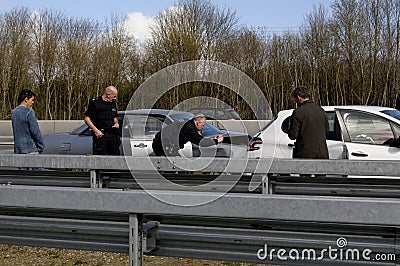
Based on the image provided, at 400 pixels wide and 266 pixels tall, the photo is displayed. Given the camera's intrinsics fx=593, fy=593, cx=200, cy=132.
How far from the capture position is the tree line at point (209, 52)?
3456cm

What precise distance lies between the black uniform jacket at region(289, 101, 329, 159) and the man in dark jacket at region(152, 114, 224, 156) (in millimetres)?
1185

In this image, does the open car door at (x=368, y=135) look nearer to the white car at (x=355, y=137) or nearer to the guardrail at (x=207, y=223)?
the white car at (x=355, y=137)

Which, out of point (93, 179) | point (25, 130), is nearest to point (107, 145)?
point (25, 130)

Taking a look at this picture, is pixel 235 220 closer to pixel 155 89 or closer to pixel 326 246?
pixel 326 246

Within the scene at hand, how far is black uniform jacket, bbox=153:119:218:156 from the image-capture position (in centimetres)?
628

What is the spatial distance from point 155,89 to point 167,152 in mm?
2325

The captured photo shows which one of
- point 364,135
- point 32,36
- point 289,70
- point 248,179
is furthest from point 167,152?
point 32,36

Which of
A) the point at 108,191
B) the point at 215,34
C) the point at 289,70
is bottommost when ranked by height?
the point at 108,191

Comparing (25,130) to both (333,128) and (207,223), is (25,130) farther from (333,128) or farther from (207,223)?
(207,223)

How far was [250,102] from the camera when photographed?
4582 mm

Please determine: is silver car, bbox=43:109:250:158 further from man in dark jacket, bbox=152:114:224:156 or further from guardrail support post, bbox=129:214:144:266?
guardrail support post, bbox=129:214:144:266

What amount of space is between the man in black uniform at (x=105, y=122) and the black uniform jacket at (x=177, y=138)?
217cm

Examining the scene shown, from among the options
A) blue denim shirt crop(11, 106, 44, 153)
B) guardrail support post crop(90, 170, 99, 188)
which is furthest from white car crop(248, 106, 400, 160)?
blue denim shirt crop(11, 106, 44, 153)

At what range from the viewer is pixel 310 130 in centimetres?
830
